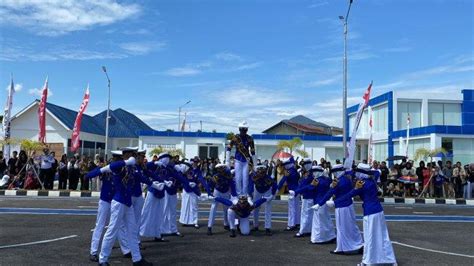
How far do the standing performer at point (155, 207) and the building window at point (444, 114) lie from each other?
35.8 m

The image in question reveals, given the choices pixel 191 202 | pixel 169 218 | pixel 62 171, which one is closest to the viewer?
pixel 169 218

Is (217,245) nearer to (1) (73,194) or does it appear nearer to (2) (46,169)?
(1) (73,194)

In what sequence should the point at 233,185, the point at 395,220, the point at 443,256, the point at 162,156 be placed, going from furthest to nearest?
1. the point at 395,220
2. the point at 233,185
3. the point at 162,156
4. the point at 443,256

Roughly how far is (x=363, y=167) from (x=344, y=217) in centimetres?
165

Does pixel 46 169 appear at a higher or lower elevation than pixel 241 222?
higher

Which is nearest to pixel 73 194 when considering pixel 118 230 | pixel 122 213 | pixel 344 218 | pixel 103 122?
pixel 118 230

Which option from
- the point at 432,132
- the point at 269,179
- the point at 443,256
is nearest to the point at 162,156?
the point at 269,179

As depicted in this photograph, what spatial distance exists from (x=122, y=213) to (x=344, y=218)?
459 centimetres

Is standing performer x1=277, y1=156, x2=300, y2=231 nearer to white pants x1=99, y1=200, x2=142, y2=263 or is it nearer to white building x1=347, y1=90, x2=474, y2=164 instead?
white pants x1=99, y1=200, x2=142, y2=263

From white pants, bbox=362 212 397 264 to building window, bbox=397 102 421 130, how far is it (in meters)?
34.9

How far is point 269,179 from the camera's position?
1216cm

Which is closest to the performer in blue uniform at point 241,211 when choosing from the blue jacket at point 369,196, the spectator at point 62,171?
the blue jacket at point 369,196

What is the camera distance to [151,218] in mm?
10711

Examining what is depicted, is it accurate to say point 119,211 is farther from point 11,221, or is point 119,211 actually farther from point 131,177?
point 11,221
